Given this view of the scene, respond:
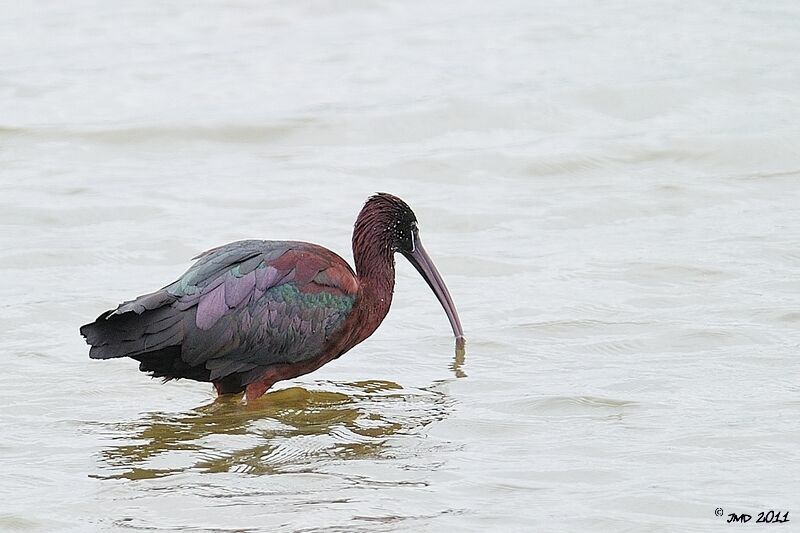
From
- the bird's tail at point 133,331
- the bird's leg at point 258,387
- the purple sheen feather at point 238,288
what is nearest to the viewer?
the bird's tail at point 133,331

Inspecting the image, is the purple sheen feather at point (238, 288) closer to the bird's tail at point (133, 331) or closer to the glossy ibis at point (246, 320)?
the glossy ibis at point (246, 320)

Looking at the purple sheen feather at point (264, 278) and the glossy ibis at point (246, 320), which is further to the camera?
the purple sheen feather at point (264, 278)

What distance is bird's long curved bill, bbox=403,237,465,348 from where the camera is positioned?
10.2m

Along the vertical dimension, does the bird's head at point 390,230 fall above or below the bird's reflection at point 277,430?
above

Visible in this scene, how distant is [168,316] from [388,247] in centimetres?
167

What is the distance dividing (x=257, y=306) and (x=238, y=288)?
0.16 meters

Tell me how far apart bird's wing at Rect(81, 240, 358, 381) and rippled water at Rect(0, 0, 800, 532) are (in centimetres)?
37

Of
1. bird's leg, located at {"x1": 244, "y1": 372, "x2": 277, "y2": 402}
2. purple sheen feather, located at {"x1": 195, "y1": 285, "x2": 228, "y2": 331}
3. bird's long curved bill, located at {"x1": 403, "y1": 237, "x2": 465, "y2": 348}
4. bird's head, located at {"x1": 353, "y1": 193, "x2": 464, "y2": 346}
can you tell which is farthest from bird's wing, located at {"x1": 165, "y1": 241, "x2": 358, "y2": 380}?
bird's long curved bill, located at {"x1": 403, "y1": 237, "x2": 465, "y2": 348}

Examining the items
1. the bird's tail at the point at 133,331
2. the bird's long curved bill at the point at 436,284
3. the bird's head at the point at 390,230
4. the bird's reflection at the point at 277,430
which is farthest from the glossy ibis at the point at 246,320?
the bird's long curved bill at the point at 436,284

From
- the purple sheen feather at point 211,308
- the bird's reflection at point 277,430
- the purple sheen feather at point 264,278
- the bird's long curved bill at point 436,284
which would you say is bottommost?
the bird's reflection at point 277,430

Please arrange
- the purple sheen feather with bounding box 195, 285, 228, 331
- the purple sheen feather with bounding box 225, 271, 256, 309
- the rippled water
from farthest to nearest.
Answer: the purple sheen feather with bounding box 225, 271, 256, 309 < the purple sheen feather with bounding box 195, 285, 228, 331 < the rippled water

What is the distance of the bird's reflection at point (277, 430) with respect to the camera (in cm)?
784

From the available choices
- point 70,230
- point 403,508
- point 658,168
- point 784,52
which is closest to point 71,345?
point 70,230

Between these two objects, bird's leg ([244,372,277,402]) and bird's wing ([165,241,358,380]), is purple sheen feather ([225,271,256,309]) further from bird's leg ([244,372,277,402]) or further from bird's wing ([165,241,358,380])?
bird's leg ([244,372,277,402])
